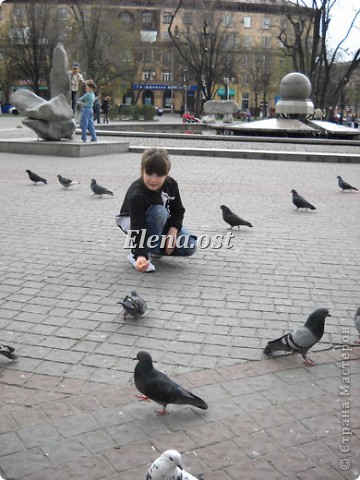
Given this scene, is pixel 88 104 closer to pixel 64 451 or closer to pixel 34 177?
pixel 34 177

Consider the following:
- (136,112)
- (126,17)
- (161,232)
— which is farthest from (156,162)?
(126,17)

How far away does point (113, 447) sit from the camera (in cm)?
282

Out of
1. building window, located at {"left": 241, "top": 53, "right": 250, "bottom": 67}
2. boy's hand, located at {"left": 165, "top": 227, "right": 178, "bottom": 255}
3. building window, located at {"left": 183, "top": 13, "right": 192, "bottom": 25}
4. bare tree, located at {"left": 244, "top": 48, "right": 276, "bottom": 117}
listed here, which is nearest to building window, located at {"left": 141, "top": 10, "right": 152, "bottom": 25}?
building window, located at {"left": 241, "top": 53, "right": 250, "bottom": 67}

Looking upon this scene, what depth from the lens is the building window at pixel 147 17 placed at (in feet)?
272

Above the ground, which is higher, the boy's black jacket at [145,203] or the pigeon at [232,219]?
the boy's black jacket at [145,203]

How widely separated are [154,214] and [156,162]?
531mm

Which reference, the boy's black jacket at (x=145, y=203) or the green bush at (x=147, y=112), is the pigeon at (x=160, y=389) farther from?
the green bush at (x=147, y=112)

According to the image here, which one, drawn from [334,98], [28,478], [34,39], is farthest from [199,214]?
[34,39]

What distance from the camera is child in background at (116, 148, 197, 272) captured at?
18.0 ft

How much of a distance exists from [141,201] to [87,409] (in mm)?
2781

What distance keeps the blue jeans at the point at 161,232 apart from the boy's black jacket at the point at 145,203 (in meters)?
0.06

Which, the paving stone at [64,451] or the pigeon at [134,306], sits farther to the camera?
the pigeon at [134,306]

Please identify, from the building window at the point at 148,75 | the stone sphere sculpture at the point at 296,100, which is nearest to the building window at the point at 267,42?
the building window at the point at 148,75

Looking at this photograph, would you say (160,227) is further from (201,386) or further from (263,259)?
(201,386)
